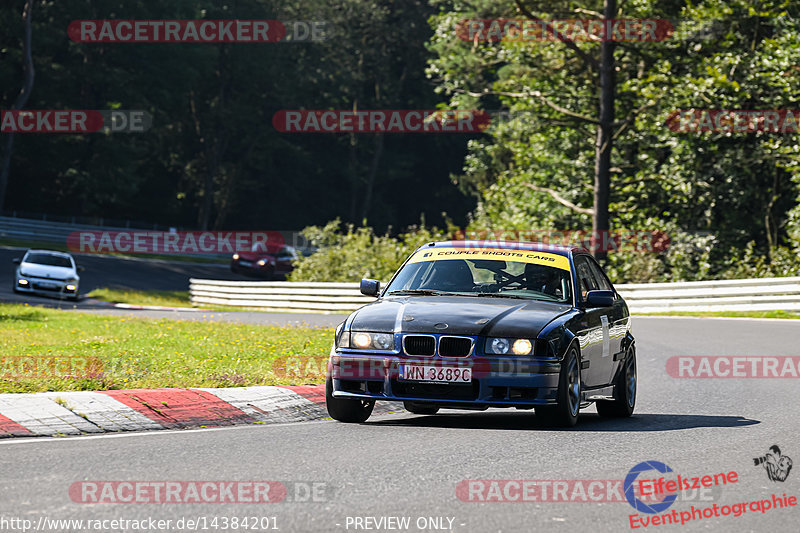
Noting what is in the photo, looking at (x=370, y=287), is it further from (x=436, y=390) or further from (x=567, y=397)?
(x=567, y=397)

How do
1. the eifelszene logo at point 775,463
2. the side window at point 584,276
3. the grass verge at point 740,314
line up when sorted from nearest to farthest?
the eifelszene logo at point 775,463 < the side window at point 584,276 < the grass verge at point 740,314

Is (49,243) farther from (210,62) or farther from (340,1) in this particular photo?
(340,1)

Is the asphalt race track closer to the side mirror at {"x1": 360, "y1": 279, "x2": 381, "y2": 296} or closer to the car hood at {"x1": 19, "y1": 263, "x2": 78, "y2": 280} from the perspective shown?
the side mirror at {"x1": 360, "y1": 279, "x2": 381, "y2": 296}

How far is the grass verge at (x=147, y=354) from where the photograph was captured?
37.5ft

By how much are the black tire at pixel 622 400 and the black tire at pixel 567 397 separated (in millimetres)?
1325

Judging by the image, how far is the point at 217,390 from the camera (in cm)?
1108

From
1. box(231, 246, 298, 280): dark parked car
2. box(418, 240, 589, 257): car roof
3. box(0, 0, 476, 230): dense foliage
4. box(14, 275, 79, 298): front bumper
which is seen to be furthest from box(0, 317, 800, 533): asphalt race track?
box(0, 0, 476, 230): dense foliage

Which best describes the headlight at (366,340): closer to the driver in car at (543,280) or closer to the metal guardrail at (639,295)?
the driver in car at (543,280)

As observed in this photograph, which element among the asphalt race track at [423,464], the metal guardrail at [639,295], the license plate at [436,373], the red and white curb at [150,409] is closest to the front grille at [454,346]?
the license plate at [436,373]

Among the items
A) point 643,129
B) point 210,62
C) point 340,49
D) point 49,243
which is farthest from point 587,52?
point 340,49

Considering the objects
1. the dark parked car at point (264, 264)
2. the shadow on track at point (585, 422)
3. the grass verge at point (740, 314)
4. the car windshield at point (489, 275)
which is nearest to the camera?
the shadow on track at point (585, 422)

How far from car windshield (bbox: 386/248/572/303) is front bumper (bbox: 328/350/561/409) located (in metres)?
1.31

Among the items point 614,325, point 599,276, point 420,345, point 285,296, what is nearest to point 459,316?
point 420,345

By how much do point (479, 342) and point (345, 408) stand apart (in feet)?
4.42
